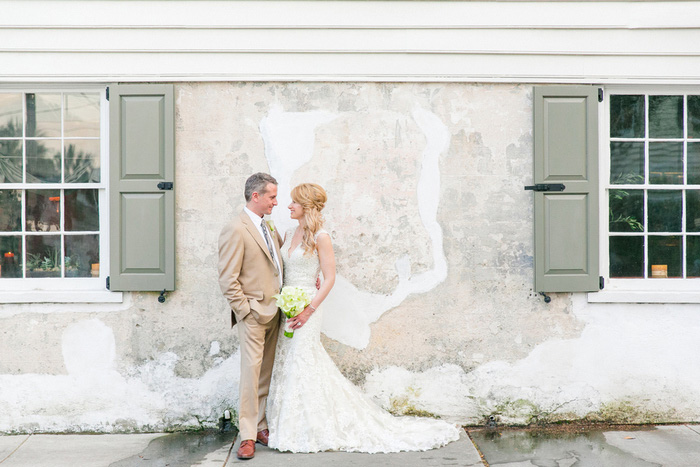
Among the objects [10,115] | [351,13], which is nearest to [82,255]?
[10,115]

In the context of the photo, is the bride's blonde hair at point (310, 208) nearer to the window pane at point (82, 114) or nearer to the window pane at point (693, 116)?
the window pane at point (82, 114)

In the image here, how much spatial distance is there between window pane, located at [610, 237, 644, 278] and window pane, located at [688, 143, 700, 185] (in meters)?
0.68

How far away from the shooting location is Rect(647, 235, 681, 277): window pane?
564cm

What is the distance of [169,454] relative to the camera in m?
4.89

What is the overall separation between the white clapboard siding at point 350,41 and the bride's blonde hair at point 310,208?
1.09 metres

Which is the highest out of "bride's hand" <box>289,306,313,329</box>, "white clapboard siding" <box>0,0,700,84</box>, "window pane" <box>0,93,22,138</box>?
"white clapboard siding" <box>0,0,700,84</box>

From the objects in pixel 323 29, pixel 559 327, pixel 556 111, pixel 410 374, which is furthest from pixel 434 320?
pixel 323 29

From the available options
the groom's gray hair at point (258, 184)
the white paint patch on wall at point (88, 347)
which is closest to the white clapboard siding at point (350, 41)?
the groom's gray hair at point (258, 184)

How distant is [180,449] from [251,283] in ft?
4.67

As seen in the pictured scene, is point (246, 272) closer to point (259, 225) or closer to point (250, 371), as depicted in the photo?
point (259, 225)

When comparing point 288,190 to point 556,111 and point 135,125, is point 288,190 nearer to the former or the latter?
point 135,125

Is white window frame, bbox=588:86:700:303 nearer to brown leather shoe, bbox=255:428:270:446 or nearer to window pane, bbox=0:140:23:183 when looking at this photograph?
brown leather shoe, bbox=255:428:270:446

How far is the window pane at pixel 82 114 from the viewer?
5.54m

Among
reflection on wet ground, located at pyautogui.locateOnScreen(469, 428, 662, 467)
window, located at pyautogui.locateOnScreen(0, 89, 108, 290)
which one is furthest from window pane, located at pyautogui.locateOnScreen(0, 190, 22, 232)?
reflection on wet ground, located at pyautogui.locateOnScreen(469, 428, 662, 467)
